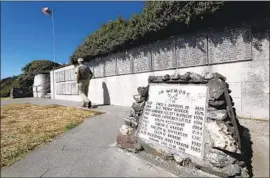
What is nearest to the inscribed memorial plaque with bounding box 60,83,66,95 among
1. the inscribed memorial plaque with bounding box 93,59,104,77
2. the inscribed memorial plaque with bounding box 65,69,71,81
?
the inscribed memorial plaque with bounding box 65,69,71,81

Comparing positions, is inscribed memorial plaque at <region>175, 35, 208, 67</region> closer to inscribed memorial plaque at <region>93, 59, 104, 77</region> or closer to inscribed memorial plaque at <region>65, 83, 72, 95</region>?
inscribed memorial plaque at <region>93, 59, 104, 77</region>

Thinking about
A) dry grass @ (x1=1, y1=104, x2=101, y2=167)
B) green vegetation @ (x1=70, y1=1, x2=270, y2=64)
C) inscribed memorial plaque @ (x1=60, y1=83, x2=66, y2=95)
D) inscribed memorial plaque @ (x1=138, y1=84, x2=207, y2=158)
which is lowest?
dry grass @ (x1=1, y1=104, x2=101, y2=167)

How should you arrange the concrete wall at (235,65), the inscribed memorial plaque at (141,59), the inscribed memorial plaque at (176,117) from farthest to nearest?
1. the inscribed memorial plaque at (141,59)
2. the concrete wall at (235,65)
3. the inscribed memorial plaque at (176,117)

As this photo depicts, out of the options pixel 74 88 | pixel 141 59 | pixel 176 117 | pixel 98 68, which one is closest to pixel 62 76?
pixel 74 88

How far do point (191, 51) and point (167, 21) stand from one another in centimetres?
94

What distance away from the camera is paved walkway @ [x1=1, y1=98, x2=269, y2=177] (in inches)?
144

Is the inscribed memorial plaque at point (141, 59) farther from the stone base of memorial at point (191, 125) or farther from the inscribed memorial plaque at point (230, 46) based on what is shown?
the stone base of memorial at point (191, 125)

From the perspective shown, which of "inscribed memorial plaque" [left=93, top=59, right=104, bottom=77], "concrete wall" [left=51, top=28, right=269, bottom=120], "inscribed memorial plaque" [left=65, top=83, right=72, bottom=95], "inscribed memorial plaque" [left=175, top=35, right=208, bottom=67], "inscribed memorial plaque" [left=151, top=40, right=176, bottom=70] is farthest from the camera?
"inscribed memorial plaque" [left=65, top=83, right=72, bottom=95]

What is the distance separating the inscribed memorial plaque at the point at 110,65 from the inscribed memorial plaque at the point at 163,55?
2.35 metres

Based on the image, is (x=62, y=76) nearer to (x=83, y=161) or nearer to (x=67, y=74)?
(x=67, y=74)

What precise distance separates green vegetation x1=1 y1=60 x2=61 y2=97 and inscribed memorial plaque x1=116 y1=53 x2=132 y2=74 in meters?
10.8

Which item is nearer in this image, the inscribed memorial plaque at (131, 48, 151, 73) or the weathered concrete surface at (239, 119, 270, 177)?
the weathered concrete surface at (239, 119, 270, 177)

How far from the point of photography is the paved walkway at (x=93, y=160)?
3.66 m

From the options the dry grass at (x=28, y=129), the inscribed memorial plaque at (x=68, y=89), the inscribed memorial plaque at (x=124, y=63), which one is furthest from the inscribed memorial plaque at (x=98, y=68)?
the inscribed memorial plaque at (x=68, y=89)
